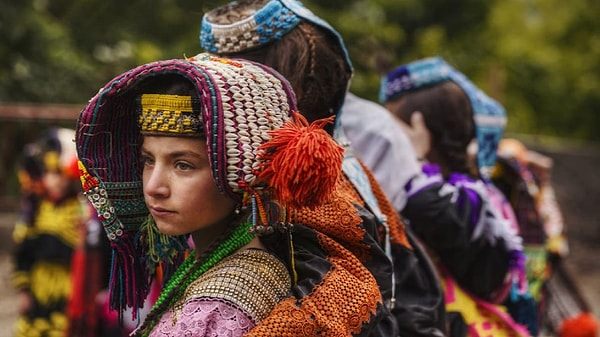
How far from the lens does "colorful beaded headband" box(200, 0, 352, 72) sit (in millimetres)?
2490

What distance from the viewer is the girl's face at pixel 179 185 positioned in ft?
6.61

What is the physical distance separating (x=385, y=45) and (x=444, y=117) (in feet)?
23.8

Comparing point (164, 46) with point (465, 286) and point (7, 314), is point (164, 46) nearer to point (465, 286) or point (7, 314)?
point (7, 314)

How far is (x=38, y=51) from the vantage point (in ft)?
38.8

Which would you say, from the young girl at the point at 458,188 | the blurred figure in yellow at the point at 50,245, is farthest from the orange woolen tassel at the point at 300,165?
the blurred figure in yellow at the point at 50,245

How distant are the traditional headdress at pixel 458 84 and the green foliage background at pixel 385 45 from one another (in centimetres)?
397

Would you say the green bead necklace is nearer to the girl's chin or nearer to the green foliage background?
the girl's chin

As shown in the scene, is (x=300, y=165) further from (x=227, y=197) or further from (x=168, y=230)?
(x=168, y=230)

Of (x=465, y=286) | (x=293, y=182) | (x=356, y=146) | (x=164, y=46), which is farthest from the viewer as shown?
(x=164, y=46)

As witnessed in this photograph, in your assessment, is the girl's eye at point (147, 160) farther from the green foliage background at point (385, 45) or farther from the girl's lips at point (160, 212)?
the green foliage background at point (385, 45)

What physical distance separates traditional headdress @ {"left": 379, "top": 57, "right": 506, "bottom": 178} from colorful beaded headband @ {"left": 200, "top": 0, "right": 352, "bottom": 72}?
115 centimetres

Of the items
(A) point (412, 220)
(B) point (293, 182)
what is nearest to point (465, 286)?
(A) point (412, 220)

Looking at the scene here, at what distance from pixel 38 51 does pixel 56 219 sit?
6.07m

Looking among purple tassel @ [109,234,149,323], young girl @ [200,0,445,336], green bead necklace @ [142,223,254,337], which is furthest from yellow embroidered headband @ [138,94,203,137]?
young girl @ [200,0,445,336]
